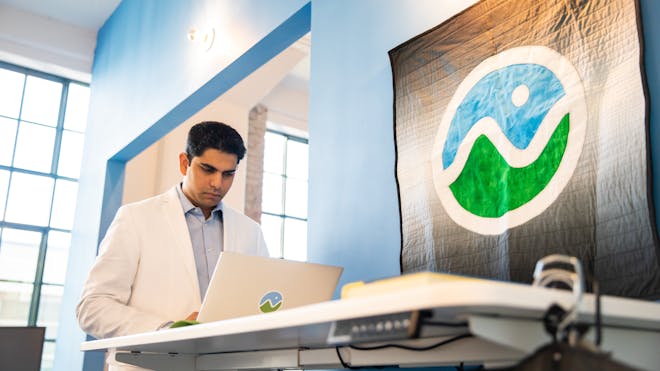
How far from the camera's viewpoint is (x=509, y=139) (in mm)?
1599

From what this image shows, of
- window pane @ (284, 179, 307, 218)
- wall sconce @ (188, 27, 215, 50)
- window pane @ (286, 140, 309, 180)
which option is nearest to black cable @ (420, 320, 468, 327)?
wall sconce @ (188, 27, 215, 50)

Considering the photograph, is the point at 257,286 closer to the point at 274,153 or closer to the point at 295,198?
the point at 274,153

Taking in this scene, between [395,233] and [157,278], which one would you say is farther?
[157,278]

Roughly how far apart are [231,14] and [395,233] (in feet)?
5.28

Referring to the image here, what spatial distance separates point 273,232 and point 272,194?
44 cm

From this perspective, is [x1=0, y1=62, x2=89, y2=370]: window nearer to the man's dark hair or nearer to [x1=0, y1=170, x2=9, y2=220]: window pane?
[x1=0, y1=170, x2=9, y2=220]: window pane

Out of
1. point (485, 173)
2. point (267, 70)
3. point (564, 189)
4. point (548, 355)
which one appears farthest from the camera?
point (267, 70)

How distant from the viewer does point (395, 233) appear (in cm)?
190

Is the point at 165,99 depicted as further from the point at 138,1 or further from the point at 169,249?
the point at 169,249

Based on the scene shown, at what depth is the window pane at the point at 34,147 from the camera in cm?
593

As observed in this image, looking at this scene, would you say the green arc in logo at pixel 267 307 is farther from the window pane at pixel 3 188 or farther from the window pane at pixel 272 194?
the window pane at pixel 272 194

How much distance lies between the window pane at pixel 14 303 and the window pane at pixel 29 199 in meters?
0.57

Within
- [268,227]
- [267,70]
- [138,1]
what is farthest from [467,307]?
[268,227]

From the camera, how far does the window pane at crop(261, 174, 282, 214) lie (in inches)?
293
